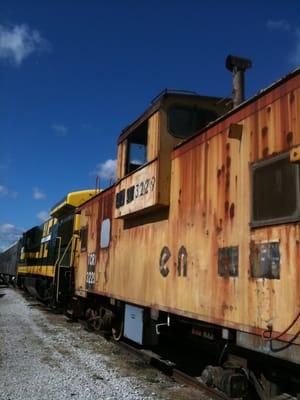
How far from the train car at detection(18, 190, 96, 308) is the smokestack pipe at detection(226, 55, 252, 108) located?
804cm

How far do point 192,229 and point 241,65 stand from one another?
285 centimetres

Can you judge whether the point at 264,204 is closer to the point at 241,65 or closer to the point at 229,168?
the point at 229,168

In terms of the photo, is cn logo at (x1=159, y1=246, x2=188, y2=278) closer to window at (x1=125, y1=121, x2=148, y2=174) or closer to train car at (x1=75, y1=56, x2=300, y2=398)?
train car at (x1=75, y1=56, x2=300, y2=398)

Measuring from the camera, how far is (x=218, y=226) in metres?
5.44

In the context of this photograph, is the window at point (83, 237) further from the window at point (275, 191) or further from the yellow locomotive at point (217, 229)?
the window at point (275, 191)

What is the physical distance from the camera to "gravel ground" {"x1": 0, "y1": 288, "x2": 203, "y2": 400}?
6258 millimetres

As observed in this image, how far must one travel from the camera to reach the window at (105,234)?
9861 millimetres

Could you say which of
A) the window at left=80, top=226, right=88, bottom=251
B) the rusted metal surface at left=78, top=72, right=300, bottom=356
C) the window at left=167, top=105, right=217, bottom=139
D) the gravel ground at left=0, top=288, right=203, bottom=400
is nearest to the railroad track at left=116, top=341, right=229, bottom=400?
the gravel ground at left=0, top=288, right=203, bottom=400

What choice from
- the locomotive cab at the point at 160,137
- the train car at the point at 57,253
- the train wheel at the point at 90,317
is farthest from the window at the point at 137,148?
the train car at the point at 57,253

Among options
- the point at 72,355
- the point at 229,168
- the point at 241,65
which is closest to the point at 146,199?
the point at 229,168

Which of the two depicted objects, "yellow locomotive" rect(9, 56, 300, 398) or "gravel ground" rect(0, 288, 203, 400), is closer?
"yellow locomotive" rect(9, 56, 300, 398)

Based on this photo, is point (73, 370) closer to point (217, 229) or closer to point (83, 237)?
point (217, 229)

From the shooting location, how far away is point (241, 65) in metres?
7.21

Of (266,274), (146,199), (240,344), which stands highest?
(146,199)
